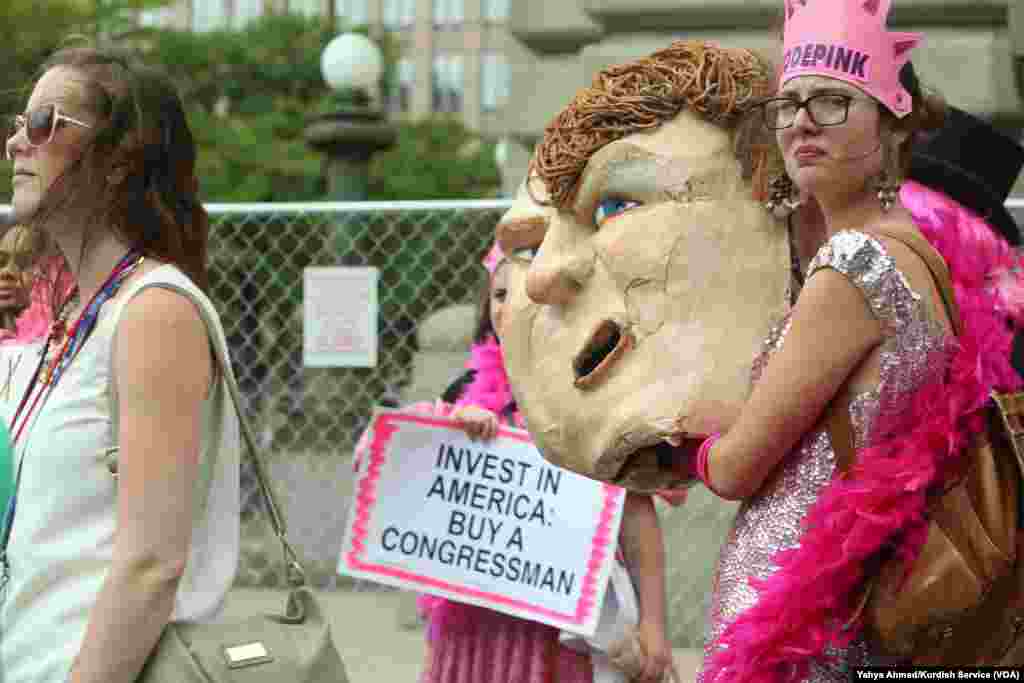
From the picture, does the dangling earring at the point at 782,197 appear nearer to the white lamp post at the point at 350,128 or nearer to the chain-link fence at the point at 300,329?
the chain-link fence at the point at 300,329

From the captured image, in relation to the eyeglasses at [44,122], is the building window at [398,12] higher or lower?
lower

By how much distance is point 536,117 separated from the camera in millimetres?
7641

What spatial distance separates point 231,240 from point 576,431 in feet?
14.0

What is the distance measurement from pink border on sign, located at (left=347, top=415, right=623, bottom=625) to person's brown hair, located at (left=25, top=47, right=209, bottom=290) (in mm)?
1320

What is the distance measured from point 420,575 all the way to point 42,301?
1.12 meters

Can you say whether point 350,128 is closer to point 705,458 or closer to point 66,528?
point 66,528

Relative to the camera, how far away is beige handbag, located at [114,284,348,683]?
99.0 inches

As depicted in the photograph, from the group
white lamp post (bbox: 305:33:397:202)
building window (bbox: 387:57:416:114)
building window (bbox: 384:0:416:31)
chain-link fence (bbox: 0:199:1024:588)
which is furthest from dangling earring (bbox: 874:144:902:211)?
building window (bbox: 384:0:416:31)

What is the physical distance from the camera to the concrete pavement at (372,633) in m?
6.18

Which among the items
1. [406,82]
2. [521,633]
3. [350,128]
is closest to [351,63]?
[350,128]

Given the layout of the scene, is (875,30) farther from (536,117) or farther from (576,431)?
(536,117)

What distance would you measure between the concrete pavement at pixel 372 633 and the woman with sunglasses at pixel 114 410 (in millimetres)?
3389

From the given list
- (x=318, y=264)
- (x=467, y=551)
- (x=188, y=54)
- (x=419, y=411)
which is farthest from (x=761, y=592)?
(x=188, y=54)

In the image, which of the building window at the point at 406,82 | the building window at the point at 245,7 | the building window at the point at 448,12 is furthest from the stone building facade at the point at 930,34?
the building window at the point at 448,12
